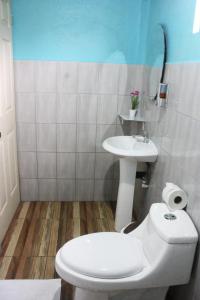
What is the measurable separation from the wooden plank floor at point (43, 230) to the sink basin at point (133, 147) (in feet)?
2.67

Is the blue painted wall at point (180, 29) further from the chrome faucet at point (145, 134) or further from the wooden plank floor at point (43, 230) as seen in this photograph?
the wooden plank floor at point (43, 230)

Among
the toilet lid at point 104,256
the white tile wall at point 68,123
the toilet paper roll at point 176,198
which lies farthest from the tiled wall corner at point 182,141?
the white tile wall at point 68,123

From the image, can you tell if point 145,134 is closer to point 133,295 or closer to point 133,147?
point 133,147

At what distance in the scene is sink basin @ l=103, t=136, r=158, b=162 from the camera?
2.05m

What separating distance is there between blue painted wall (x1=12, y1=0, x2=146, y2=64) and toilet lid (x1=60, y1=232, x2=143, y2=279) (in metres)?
1.76

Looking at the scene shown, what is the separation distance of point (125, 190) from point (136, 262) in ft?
3.06

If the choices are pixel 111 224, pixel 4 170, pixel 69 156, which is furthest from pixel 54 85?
pixel 111 224

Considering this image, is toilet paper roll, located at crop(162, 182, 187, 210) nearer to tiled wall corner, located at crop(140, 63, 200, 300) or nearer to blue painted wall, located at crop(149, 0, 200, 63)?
tiled wall corner, located at crop(140, 63, 200, 300)

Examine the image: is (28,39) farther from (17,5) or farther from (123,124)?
(123,124)

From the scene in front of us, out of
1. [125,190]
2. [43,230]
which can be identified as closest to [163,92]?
[125,190]

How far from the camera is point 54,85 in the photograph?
260 cm

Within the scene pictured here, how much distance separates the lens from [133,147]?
2377 mm

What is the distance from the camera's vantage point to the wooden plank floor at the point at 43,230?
1.97 meters

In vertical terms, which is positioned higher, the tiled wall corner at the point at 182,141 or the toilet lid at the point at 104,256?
the tiled wall corner at the point at 182,141
